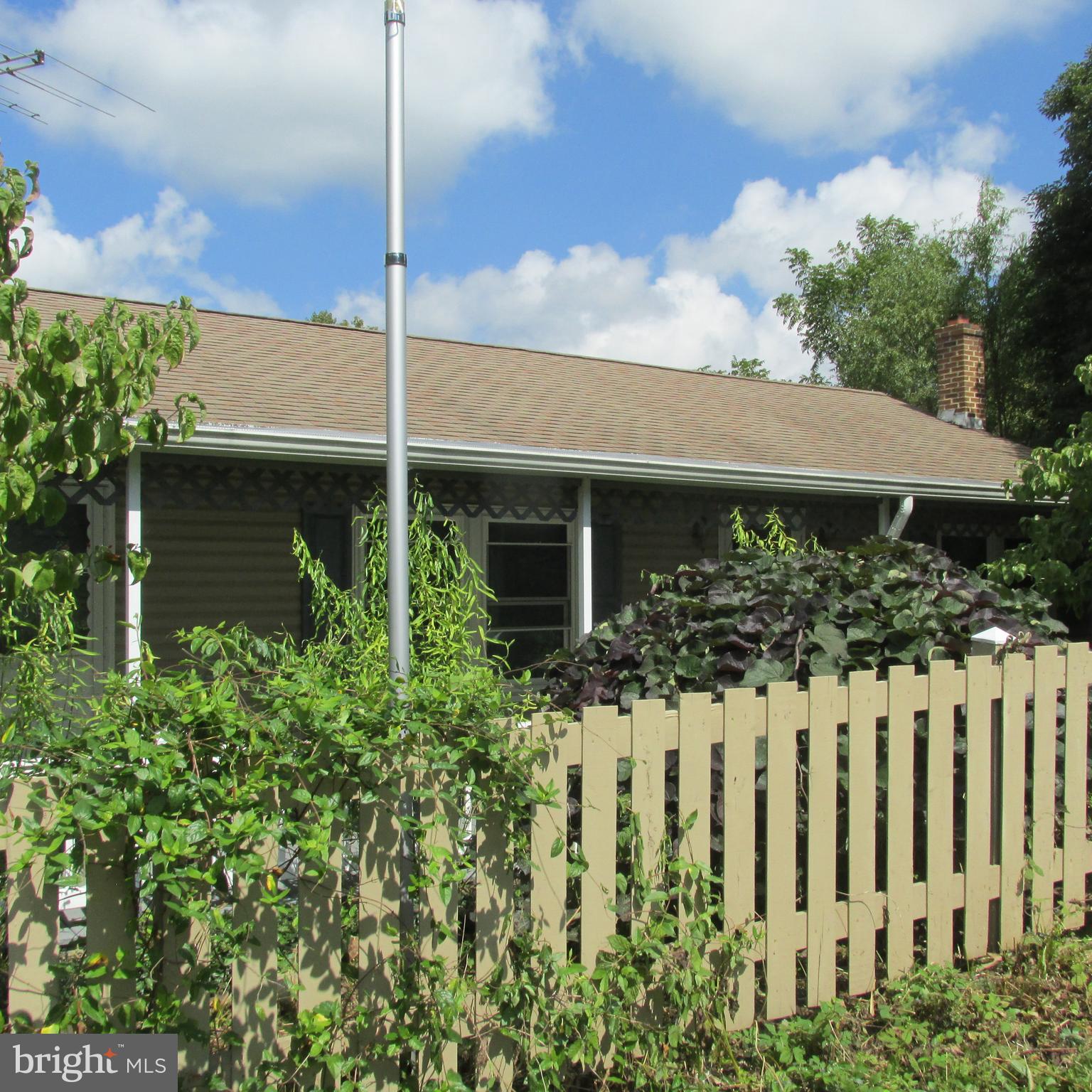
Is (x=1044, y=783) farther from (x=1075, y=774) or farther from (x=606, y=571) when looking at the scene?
(x=606, y=571)

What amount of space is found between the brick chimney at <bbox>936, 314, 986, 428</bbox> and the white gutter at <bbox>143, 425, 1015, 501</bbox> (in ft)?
16.8

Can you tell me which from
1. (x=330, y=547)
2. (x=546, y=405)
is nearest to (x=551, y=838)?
(x=330, y=547)

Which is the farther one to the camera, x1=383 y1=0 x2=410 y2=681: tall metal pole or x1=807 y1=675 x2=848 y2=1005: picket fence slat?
x1=383 y1=0 x2=410 y2=681: tall metal pole

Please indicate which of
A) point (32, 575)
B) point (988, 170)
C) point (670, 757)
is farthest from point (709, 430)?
point (988, 170)

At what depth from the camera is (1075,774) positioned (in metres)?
4.21

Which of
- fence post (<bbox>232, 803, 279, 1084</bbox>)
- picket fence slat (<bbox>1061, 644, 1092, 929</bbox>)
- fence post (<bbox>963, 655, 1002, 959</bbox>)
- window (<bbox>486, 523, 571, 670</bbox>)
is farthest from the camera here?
window (<bbox>486, 523, 571, 670</bbox>)

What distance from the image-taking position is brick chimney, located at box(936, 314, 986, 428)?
15.8m

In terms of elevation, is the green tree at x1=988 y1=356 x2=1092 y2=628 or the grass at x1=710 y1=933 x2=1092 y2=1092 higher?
the green tree at x1=988 y1=356 x2=1092 y2=628

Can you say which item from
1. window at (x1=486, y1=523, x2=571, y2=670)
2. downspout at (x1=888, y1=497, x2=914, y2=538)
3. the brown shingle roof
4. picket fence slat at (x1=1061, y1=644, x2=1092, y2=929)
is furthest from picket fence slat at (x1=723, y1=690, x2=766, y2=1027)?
window at (x1=486, y1=523, x2=571, y2=670)

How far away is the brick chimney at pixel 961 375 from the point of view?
1584cm

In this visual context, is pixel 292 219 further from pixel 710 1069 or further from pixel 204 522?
pixel 710 1069

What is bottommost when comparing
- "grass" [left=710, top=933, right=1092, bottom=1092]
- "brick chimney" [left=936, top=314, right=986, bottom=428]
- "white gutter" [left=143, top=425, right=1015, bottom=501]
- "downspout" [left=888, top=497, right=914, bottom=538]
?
"grass" [left=710, top=933, right=1092, bottom=1092]
